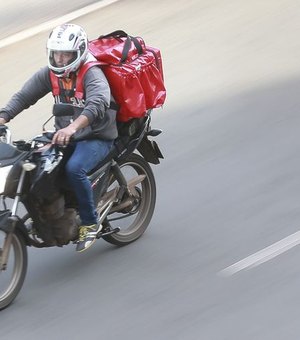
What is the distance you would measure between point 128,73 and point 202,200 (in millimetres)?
1857

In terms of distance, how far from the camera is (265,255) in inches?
321

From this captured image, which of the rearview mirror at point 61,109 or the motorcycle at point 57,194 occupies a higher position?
the rearview mirror at point 61,109

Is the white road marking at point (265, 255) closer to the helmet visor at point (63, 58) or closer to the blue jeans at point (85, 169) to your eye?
the blue jeans at point (85, 169)

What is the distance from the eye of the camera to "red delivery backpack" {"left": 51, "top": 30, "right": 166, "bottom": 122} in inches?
309

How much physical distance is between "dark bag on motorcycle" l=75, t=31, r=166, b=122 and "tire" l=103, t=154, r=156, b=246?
0.56 metres

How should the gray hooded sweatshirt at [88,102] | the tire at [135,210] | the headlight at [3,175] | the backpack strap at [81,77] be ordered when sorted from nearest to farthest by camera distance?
the headlight at [3,175] → the gray hooded sweatshirt at [88,102] → the backpack strap at [81,77] → the tire at [135,210]

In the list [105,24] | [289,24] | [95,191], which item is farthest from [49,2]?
[95,191]

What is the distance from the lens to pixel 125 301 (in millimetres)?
7523

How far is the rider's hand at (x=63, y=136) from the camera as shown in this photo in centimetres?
731

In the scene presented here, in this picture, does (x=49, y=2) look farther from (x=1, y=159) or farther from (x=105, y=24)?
(x=1, y=159)

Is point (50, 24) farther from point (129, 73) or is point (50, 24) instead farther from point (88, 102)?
point (88, 102)

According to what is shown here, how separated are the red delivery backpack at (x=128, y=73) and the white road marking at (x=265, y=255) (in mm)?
1297

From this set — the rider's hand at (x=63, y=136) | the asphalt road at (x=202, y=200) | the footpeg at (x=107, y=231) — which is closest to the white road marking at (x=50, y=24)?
the asphalt road at (x=202, y=200)

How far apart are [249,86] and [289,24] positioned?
2104 mm
